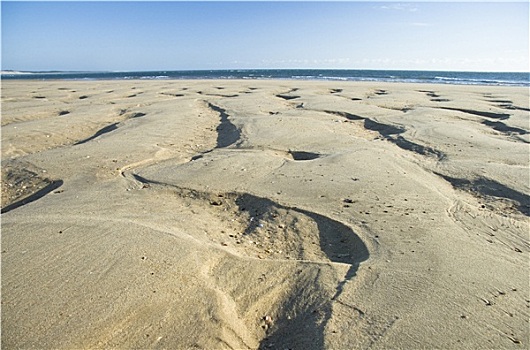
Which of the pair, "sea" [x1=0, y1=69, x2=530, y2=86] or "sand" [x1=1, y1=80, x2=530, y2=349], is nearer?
"sand" [x1=1, y1=80, x2=530, y2=349]

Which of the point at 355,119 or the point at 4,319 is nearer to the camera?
the point at 4,319

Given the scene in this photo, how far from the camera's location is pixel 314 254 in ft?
8.15

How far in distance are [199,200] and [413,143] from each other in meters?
3.05

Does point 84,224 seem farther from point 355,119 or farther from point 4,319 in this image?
point 355,119

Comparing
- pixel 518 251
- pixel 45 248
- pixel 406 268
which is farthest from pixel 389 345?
pixel 45 248

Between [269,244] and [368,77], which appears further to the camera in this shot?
[368,77]

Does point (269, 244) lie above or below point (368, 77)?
above

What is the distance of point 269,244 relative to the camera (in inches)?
103

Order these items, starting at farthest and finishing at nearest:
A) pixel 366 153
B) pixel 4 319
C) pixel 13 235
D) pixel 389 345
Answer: pixel 366 153 < pixel 13 235 < pixel 4 319 < pixel 389 345

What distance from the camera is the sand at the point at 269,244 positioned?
1.73 meters

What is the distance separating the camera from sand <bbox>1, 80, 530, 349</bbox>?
5.68 feet

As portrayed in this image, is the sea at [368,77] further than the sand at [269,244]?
Yes

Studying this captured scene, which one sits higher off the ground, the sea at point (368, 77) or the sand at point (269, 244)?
the sand at point (269, 244)

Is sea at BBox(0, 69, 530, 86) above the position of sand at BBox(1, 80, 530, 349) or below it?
below
